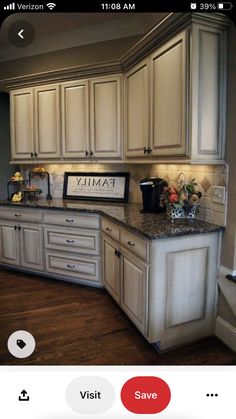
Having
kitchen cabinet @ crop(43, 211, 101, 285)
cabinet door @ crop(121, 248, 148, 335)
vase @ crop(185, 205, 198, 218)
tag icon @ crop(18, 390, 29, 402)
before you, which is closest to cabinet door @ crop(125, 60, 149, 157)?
vase @ crop(185, 205, 198, 218)

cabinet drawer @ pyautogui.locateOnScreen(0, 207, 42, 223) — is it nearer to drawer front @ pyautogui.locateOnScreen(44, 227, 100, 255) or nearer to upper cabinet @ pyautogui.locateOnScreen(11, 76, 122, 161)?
drawer front @ pyautogui.locateOnScreen(44, 227, 100, 255)

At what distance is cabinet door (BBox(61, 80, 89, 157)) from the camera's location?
217 centimetres

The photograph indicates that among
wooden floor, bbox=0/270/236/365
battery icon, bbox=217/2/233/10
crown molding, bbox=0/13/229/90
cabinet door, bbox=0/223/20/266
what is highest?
crown molding, bbox=0/13/229/90

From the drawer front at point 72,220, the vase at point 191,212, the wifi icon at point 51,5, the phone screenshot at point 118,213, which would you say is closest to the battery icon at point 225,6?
the phone screenshot at point 118,213

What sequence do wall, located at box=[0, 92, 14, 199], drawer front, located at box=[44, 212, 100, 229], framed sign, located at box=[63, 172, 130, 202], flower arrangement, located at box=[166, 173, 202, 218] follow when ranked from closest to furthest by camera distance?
flower arrangement, located at box=[166, 173, 202, 218]
drawer front, located at box=[44, 212, 100, 229]
framed sign, located at box=[63, 172, 130, 202]
wall, located at box=[0, 92, 14, 199]

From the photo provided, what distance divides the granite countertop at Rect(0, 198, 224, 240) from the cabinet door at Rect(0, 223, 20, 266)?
22 cm

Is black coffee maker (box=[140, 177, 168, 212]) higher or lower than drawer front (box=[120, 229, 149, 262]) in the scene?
higher

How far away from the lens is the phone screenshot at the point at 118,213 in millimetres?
500

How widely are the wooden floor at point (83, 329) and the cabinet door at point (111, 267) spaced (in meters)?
0.09

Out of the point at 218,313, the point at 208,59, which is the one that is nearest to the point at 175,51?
the point at 208,59

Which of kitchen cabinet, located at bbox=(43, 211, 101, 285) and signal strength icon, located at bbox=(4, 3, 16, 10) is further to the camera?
kitchen cabinet, located at bbox=(43, 211, 101, 285)

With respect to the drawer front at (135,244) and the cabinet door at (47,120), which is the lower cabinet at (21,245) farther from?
the drawer front at (135,244)

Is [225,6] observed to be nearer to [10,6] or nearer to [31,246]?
[10,6]

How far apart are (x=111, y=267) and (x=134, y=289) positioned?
39 centimetres
